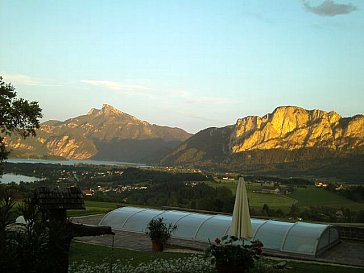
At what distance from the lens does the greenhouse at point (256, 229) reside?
16078 mm

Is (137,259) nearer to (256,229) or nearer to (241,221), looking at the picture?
(241,221)

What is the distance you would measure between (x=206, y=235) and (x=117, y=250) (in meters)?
4.73

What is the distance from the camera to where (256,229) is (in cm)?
1720

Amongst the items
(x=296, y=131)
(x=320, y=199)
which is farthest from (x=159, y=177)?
(x=296, y=131)

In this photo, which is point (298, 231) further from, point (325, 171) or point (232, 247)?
point (325, 171)

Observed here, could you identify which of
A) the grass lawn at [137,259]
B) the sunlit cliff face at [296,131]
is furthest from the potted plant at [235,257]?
the sunlit cliff face at [296,131]

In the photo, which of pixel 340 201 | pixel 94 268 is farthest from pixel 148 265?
pixel 340 201

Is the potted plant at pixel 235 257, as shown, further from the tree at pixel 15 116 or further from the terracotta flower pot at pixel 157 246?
the tree at pixel 15 116

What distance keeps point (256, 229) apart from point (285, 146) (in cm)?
9566

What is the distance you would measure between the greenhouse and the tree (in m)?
7.26

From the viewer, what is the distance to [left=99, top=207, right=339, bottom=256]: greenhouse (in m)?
16.1

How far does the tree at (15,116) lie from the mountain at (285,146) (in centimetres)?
6810

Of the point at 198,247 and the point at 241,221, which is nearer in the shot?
the point at 241,221

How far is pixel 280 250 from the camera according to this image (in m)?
16.1
